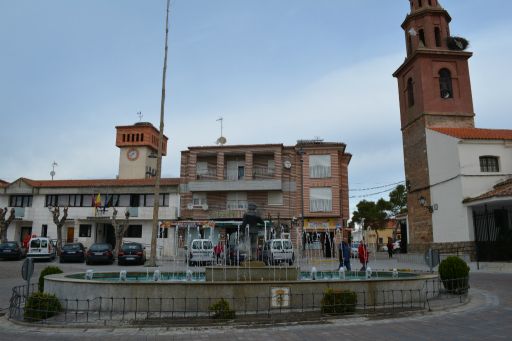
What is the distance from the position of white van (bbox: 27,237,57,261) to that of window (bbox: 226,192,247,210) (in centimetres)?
1474

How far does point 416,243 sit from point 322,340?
25.2m

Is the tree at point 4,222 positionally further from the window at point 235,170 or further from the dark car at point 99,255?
the window at point 235,170

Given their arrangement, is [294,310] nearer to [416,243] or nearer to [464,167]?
[464,167]

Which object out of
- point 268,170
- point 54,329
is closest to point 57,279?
point 54,329

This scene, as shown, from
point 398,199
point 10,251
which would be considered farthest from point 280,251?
point 398,199

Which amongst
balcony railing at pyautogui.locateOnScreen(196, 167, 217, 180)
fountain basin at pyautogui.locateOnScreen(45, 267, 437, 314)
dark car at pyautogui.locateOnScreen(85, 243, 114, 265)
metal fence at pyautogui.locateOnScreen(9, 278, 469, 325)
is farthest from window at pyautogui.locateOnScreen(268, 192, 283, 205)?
fountain basin at pyautogui.locateOnScreen(45, 267, 437, 314)

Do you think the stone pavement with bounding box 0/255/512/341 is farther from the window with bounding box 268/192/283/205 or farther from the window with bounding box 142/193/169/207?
the window with bounding box 142/193/169/207

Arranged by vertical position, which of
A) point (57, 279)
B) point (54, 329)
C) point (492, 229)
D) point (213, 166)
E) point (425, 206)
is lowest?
point (54, 329)

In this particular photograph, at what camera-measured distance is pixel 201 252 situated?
961 inches

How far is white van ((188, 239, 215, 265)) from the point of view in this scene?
78.9 feet

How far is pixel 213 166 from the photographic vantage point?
127 ft

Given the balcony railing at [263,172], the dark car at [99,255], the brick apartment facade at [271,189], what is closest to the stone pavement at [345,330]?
the dark car at [99,255]

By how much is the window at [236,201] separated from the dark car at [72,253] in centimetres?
1334

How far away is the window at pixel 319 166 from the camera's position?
→ 3659 centimetres
